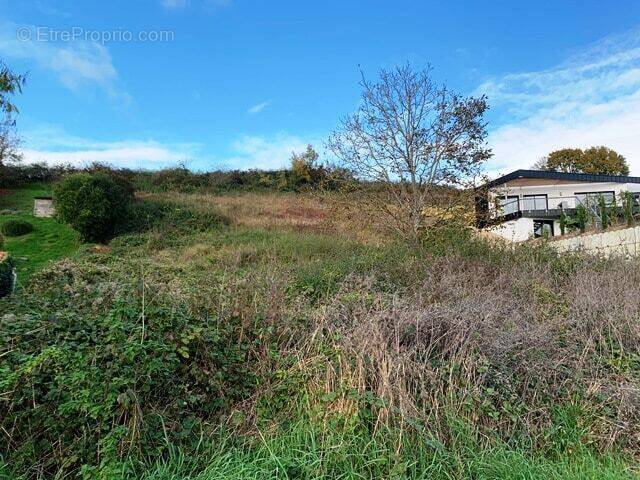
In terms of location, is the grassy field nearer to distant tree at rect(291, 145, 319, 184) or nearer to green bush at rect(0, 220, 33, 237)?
green bush at rect(0, 220, 33, 237)

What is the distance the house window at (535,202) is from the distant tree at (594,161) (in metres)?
14.8

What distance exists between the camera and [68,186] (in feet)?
45.9

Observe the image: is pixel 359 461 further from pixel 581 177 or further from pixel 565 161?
pixel 565 161

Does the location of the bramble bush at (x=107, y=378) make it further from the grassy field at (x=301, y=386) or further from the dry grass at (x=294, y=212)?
the dry grass at (x=294, y=212)

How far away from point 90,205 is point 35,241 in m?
2.66

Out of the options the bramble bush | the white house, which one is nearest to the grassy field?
the bramble bush

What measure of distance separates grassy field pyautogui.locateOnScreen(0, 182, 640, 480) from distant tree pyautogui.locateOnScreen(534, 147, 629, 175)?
3508 centimetres

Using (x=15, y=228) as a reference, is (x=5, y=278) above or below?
below

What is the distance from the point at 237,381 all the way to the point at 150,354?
2.07 feet

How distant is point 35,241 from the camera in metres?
14.2

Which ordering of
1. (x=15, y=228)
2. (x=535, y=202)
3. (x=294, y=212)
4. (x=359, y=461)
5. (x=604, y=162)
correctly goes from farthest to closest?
(x=604, y=162), (x=535, y=202), (x=294, y=212), (x=15, y=228), (x=359, y=461)

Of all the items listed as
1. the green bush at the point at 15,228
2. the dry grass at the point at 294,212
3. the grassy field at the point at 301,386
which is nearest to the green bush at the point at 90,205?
the green bush at the point at 15,228

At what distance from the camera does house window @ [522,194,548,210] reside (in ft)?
66.3

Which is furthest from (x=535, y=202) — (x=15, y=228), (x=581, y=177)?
(x=15, y=228)
